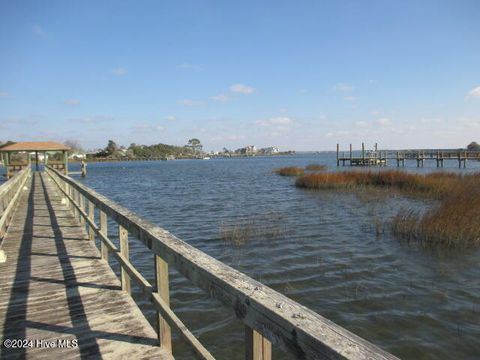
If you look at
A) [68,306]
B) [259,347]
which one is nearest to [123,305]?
[68,306]

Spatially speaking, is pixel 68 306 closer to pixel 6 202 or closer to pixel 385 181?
pixel 6 202

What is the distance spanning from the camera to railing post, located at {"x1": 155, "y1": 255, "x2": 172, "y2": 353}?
2.97 metres

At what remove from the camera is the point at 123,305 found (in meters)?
4.06

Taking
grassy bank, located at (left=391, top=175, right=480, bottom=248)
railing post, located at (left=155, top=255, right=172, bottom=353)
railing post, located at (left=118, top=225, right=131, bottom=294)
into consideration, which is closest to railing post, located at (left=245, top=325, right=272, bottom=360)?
railing post, located at (left=155, top=255, right=172, bottom=353)

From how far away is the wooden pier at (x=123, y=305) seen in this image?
139 centimetres

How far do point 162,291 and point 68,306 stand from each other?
67.3 inches

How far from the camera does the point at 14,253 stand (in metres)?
6.52

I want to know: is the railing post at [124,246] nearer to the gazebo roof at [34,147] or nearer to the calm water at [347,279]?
the calm water at [347,279]

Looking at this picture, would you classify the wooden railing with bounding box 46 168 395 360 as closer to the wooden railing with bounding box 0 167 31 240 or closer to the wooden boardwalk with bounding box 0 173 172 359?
the wooden boardwalk with bounding box 0 173 172 359

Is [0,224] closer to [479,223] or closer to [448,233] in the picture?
[448,233]

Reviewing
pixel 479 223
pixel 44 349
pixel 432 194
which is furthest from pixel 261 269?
pixel 432 194

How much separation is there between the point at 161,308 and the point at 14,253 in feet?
16.3

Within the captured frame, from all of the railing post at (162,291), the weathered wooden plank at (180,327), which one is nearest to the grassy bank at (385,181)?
the railing post at (162,291)

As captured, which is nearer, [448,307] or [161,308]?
[161,308]
